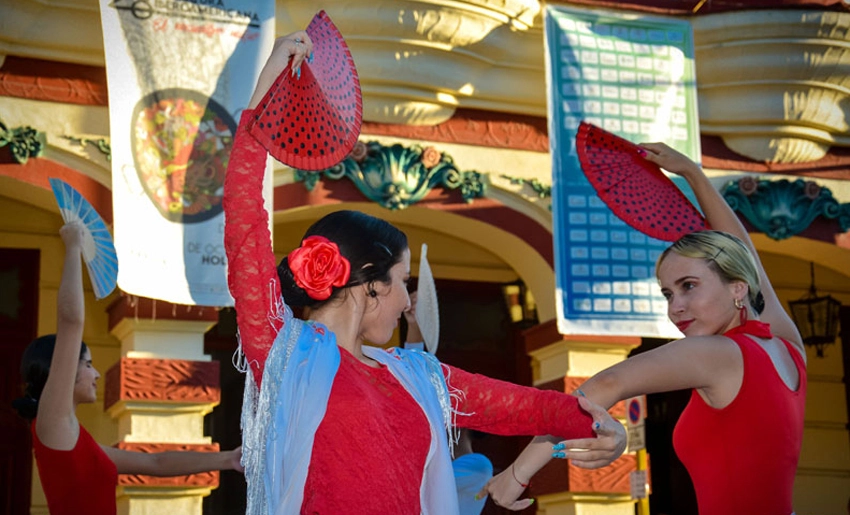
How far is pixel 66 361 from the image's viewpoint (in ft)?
12.1

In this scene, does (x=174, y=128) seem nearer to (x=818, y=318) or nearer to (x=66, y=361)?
(x=66, y=361)

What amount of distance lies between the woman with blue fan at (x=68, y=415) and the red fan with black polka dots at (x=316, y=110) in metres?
1.34

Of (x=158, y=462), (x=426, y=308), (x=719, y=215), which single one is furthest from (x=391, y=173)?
(x=719, y=215)

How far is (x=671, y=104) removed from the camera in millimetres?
7484

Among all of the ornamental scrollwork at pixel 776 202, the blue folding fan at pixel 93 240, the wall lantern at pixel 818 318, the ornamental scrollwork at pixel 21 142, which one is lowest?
the wall lantern at pixel 818 318

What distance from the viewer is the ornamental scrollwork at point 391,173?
727 centimetres

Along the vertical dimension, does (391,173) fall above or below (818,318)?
above

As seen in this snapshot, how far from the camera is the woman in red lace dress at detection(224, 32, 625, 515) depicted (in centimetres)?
240

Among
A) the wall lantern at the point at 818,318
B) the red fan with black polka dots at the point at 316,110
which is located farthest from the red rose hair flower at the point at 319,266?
the wall lantern at the point at 818,318

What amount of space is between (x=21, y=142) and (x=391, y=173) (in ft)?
7.07

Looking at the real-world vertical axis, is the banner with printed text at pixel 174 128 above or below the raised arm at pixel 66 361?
above

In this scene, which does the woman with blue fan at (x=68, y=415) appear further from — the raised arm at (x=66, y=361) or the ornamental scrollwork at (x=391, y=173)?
the ornamental scrollwork at (x=391, y=173)

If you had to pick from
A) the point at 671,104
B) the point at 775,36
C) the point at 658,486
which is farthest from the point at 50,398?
the point at 658,486

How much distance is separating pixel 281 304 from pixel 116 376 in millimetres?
4647
